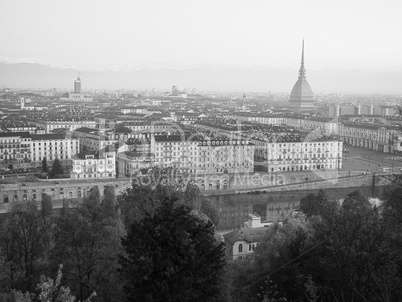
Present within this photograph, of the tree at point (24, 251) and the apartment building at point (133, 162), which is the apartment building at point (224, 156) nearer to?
the apartment building at point (133, 162)

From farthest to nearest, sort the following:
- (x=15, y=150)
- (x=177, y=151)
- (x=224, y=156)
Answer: (x=15, y=150) → (x=224, y=156) → (x=177, y=151)

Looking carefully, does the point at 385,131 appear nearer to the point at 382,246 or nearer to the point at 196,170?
the point at 196,170

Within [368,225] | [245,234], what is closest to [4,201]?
[245,234]

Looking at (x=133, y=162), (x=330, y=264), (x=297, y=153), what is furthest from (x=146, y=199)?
(x=297, y=153)

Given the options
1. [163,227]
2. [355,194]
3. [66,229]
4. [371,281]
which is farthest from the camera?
[355,194]

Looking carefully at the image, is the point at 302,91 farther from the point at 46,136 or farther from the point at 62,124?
the point at 46,136

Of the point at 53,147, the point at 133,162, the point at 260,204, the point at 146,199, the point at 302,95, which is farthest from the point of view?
the point at 302,95

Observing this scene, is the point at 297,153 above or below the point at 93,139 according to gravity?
below

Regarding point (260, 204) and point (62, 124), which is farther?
point (62, 124)
